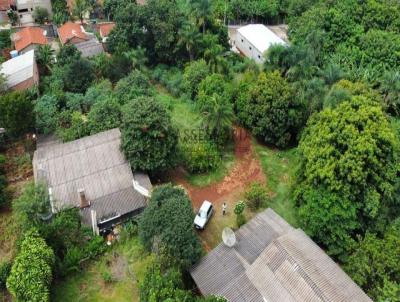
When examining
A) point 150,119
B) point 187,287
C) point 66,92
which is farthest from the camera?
point 66,92

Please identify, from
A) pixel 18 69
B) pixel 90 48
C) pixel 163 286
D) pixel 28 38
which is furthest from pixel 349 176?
pixel 28 38

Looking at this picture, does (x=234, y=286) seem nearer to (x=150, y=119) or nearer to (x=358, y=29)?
(x=150, y=119)

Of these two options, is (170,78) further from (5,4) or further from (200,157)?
(5,4)

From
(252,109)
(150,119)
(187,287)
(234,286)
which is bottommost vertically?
(187,287)

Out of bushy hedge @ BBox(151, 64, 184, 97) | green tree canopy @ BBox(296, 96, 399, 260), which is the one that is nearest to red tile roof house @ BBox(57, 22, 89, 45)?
bushy hedge @ BBox(151, 64, 184, 97)

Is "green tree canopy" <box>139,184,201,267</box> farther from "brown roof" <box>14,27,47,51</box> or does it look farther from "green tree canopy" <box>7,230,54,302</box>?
"brown roof" <box>14,27,47,51</box>

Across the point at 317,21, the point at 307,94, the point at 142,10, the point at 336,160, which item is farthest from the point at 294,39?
the point at 336,160

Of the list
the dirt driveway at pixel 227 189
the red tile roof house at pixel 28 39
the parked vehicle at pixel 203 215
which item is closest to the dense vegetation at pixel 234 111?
the dirt driveway at pixel 227 189
